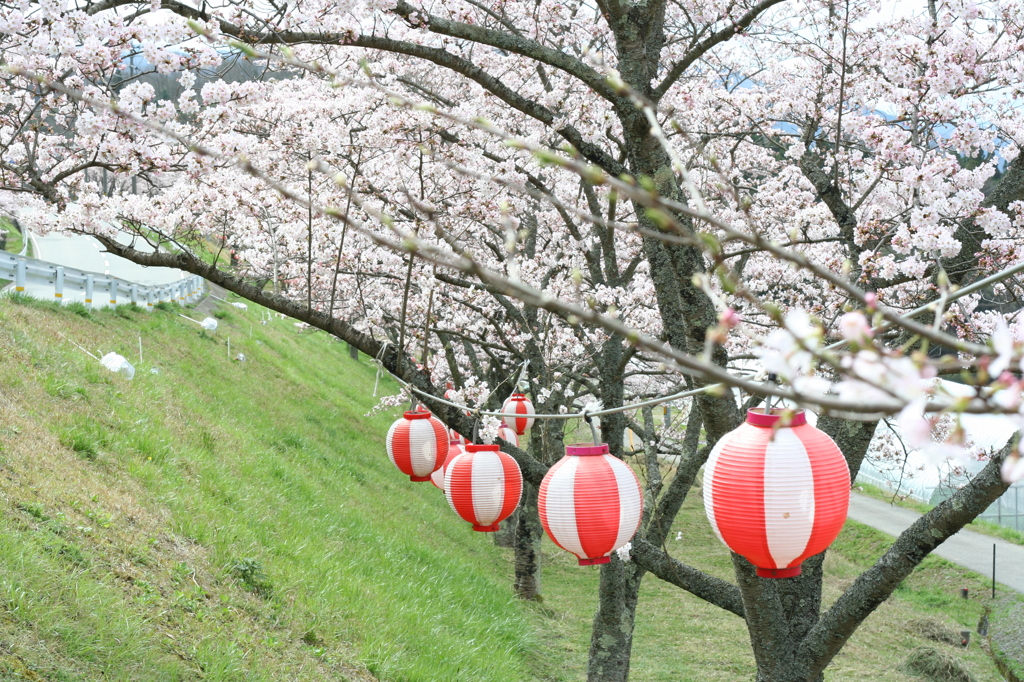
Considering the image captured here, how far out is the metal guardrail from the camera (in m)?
13.3

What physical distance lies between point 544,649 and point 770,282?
5.63m

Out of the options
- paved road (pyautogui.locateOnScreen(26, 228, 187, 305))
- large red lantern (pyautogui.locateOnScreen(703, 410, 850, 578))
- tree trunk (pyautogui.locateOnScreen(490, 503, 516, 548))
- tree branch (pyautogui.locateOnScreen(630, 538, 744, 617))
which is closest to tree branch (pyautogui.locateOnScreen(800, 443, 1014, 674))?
tree branch (pyautogui.locateOnScreen(630, 538, 744, 617))

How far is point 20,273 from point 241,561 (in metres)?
9.54

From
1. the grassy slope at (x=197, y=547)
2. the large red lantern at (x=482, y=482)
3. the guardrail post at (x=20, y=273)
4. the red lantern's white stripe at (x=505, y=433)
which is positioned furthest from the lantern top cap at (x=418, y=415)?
the guardrail post at (x=20, y=273)

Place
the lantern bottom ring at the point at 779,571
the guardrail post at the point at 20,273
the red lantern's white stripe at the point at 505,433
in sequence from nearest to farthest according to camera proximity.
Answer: the lantern bottom ring at the point at 779,571
the red lantern's white stripe at the point at 505,433
the guardrail post at the point at 20,273

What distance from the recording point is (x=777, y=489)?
9.06 ft

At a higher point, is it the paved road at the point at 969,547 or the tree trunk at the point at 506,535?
the paved road at the point at 969,547

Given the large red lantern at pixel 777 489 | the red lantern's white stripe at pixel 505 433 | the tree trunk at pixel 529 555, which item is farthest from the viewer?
the tree trunk at pixel 529 555

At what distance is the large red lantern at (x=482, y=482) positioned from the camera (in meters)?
4.63

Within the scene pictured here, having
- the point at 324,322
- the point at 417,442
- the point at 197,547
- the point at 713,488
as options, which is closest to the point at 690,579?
the point at 417,442

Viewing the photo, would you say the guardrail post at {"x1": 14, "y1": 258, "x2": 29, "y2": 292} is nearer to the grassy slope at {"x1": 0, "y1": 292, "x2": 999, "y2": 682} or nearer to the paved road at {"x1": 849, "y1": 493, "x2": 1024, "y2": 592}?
the grassy slope at {"x1": 0, "y1": 292, "x2": 999, "y2": 682}

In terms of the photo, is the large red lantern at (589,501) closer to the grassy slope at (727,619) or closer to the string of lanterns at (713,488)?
the string of lanterns at (713,488)

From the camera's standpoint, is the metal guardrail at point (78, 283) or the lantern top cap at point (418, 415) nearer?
the lantern top cap at point (418, 415)

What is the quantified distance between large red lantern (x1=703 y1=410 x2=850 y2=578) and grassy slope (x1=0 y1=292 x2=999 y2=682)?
3.60 meters
